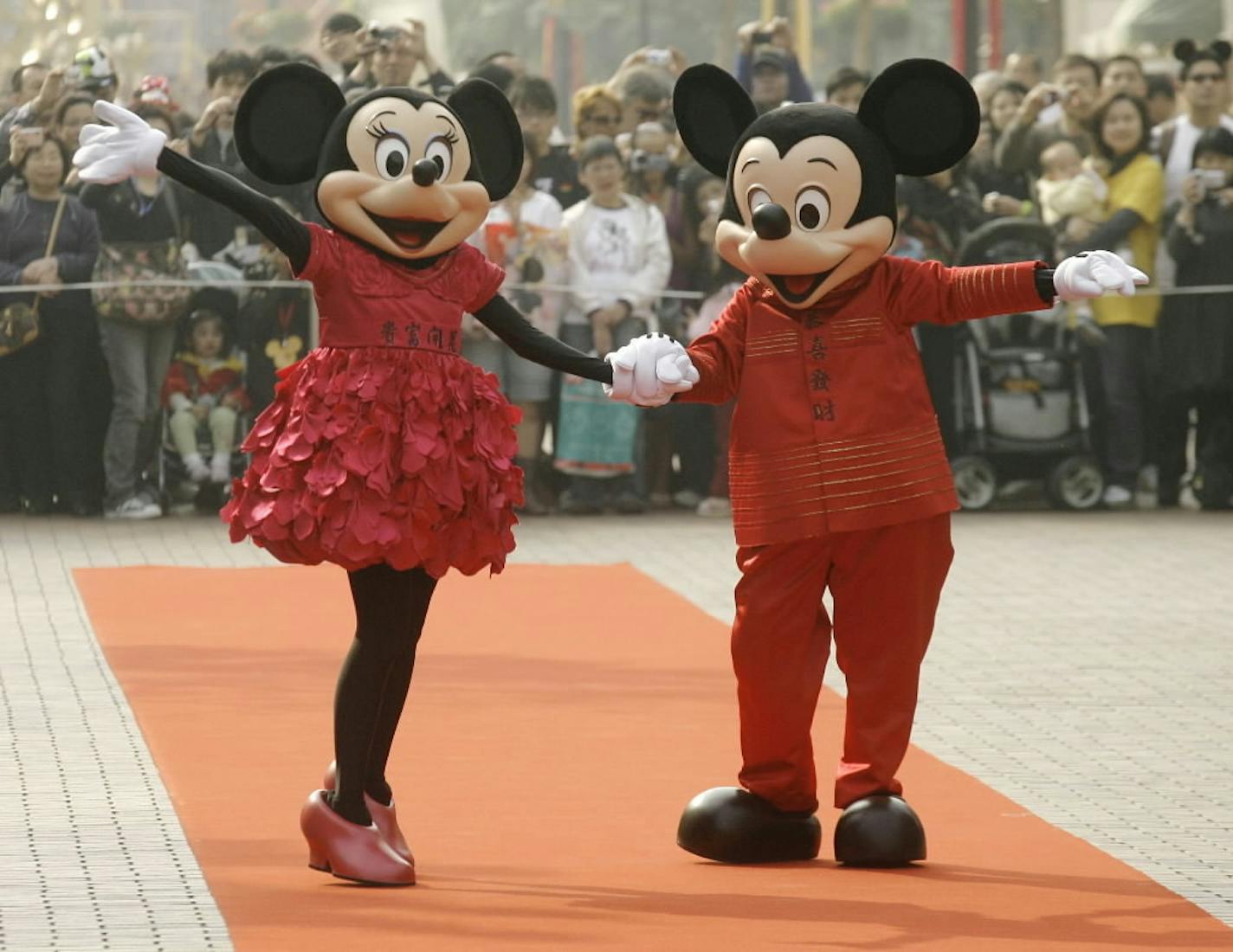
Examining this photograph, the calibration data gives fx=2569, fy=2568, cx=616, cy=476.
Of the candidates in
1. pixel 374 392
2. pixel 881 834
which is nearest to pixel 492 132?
pixel 374 392

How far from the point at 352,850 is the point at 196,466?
7.27 m

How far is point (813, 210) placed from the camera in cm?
584

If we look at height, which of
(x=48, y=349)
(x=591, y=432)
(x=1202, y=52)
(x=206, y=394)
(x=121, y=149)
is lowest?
(x=591, y=432)

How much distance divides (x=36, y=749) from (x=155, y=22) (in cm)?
6119

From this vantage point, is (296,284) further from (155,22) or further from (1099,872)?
(155,22)

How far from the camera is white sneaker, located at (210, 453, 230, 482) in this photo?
12.5 m

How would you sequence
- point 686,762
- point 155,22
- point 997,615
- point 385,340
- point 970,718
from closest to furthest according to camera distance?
point 385,340
point 686,762
point 970,718
point 997,615
point 155,22

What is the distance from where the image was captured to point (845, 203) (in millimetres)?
5840

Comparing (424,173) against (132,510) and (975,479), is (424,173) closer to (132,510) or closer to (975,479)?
(132,510)

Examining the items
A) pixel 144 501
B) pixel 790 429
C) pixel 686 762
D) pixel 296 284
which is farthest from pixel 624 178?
pixel 790 429

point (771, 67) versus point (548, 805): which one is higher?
point (771, 67)

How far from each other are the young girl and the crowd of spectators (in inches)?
0.5

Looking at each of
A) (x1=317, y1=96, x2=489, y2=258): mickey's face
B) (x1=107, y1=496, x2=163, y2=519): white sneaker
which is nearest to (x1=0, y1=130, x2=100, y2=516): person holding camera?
(x1=107, y1=496, x2=163, y2=519): white sneaker

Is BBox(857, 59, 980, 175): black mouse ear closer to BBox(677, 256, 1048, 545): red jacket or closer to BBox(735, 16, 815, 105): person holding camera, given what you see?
BBox(677, 256, 1048, 545): red jacket
